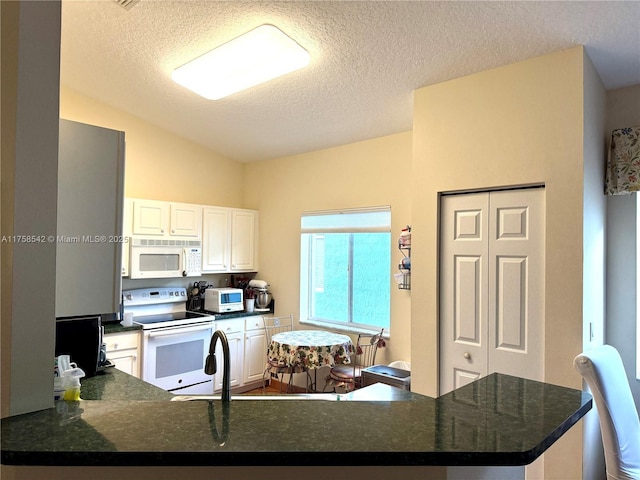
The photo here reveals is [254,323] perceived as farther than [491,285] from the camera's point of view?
Yes

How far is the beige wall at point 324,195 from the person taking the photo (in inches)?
150

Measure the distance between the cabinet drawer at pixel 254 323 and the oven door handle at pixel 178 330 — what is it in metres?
0.46

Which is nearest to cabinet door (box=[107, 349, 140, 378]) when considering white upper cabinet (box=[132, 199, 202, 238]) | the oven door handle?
→ the oven door handle

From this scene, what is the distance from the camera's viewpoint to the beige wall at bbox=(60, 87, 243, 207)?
412cm

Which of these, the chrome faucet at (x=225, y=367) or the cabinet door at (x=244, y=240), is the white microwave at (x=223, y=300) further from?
the chrome faucet at (x=225, y=367)

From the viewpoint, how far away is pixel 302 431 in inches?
36.7

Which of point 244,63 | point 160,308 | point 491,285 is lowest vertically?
point 160,308

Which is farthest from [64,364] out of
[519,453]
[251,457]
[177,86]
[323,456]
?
[177,86]

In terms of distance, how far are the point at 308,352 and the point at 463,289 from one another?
1.46 m

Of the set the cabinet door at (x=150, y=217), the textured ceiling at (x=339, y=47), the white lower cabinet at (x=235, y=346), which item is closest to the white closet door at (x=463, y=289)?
the textured ceiling at (x=339, y=47)

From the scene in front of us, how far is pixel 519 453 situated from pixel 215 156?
16.0 feet

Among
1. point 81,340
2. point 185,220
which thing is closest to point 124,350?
point 185,220

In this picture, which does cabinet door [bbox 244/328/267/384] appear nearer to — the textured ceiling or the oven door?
the oven door

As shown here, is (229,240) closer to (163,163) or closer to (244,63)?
(163,163)
